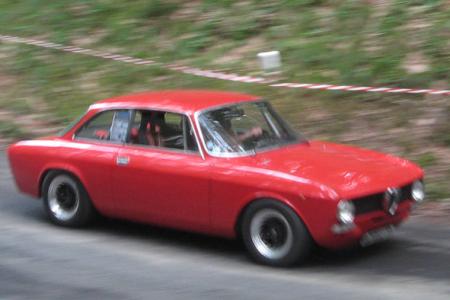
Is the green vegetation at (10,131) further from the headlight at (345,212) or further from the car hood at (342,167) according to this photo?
the headlight at (345,212)

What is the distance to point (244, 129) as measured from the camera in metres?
8.19

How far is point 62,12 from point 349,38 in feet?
21.0

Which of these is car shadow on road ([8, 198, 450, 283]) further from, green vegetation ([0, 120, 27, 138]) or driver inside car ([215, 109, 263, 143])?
green vegetation ([0, 120, 27, 138])

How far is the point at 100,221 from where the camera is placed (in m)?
9.19

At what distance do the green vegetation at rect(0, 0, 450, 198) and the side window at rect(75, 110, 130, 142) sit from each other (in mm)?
3411

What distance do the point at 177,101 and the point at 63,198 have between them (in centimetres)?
162

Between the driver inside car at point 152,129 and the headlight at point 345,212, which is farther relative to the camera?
the driver inside car at point 152,129

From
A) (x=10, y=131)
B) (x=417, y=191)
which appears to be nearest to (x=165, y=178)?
(x=417, y=191)

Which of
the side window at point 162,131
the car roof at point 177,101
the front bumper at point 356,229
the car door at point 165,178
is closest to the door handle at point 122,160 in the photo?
the car door at point 165,178

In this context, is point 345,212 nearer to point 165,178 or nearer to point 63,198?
point 165,178

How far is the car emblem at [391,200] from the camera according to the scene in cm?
734

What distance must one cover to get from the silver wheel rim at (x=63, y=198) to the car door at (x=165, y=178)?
67cm

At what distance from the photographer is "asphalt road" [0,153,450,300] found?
22.2 feet

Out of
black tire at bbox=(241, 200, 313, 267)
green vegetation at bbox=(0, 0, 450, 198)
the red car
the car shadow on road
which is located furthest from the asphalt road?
green vegetation at bbox=(0, 0, 450, 198)
